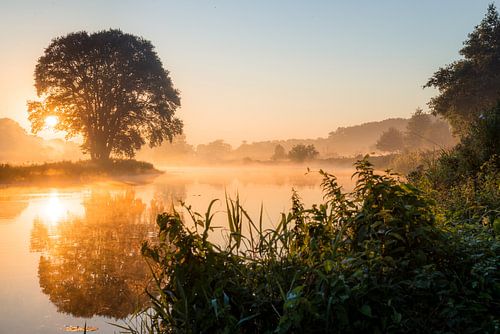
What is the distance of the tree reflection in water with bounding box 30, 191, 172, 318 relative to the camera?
5.38 meters

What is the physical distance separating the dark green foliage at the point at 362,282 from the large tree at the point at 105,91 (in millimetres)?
34546

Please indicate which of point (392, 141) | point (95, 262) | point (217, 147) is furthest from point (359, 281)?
point (217, 147)

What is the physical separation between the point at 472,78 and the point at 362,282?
35.7m

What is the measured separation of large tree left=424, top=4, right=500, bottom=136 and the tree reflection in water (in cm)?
2987

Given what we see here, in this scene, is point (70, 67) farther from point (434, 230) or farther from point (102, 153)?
point (434, 230)

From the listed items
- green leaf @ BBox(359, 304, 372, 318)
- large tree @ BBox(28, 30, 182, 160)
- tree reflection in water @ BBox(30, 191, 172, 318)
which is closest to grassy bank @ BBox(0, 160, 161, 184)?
large tree @ BBox(28, 30, 182, 160)

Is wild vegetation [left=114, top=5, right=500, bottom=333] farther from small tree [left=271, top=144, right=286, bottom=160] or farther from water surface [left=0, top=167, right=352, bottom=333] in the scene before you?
small tree [left=271, top=144, right=286, bottom=160]

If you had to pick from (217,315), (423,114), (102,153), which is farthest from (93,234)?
(423,114)

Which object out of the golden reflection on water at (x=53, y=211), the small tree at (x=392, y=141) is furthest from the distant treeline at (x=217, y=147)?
the golden reflection on water at (x=53, y=211)

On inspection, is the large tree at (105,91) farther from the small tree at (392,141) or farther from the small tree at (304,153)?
the small tree at (392,141)

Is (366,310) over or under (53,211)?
over

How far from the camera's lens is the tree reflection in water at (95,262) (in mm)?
5379

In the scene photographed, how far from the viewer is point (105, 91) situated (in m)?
36.8

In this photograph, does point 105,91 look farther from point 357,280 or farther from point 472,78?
point 357,280
